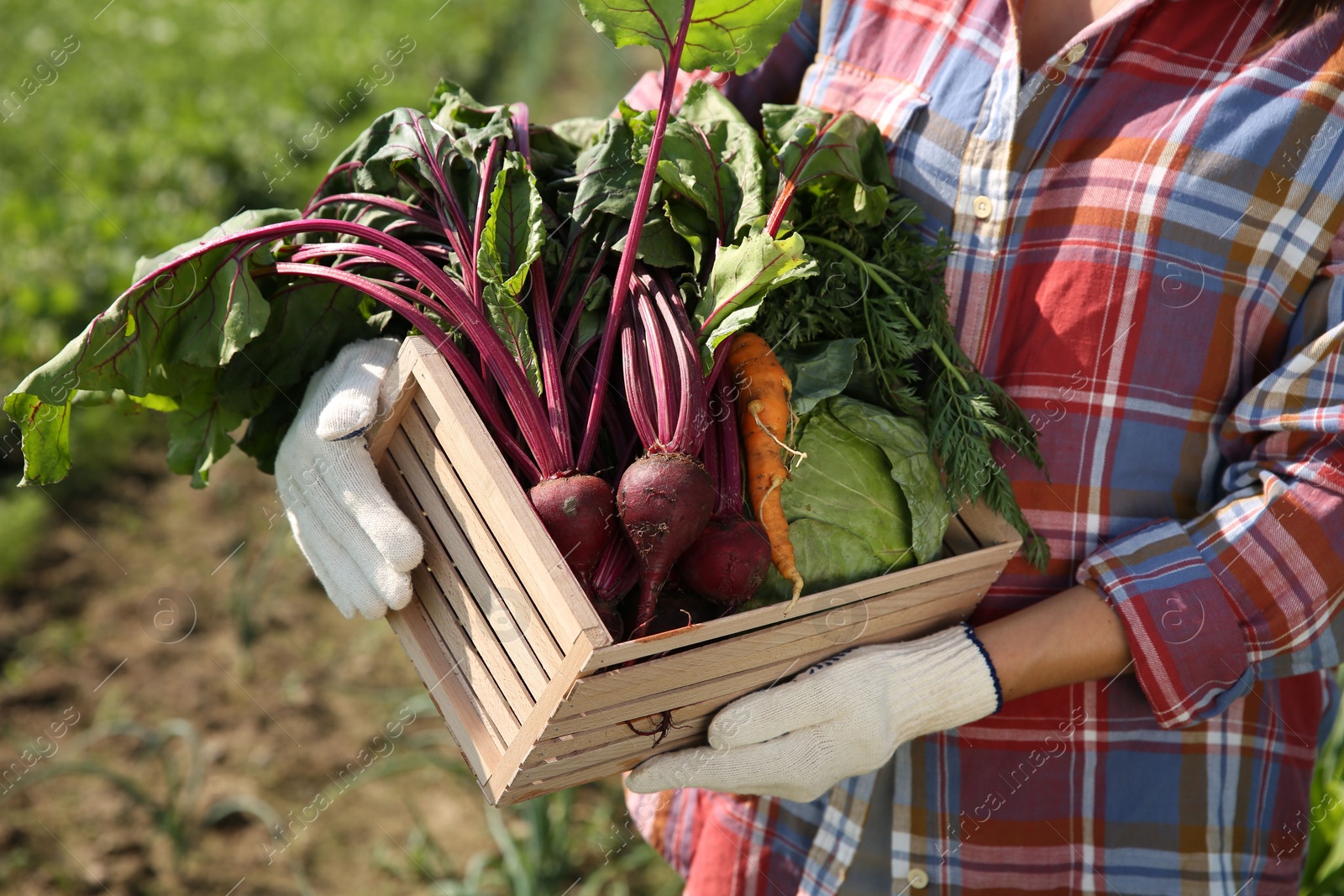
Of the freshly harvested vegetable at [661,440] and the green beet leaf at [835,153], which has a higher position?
the green beet leaf at [835,153]

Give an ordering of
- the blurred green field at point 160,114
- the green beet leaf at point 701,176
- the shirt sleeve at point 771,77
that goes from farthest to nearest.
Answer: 1. the blurred green field at point 160,114
2. the shirt sleeve at point 771,77
3. the green beet leaf at point 701,176

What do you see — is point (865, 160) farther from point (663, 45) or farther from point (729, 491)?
point (729, 491)

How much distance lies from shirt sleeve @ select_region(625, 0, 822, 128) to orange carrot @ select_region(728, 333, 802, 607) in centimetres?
69

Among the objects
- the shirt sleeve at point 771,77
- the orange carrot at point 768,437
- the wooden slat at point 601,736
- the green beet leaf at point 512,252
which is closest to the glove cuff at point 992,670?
the orange carrot at point 768,437

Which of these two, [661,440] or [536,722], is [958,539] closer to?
[661,440]

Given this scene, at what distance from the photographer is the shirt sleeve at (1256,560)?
158 centimetres

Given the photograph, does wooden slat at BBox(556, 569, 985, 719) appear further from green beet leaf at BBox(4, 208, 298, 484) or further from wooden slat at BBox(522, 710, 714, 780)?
green beet leaf at BBox(4, 208, 298, 484)

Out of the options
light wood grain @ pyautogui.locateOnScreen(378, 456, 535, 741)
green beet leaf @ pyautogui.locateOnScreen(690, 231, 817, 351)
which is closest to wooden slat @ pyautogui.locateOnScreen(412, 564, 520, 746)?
light wood grain @ pyautogui.locateOnScreen(378, 456, 535, 741)

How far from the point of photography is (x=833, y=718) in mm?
1572

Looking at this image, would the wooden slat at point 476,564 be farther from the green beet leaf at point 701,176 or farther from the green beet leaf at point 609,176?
the green beet leaf at point 701,176

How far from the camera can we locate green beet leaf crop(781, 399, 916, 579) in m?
1.61

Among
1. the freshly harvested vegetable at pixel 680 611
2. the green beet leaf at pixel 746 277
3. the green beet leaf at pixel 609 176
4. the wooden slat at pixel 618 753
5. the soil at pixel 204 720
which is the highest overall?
the green beet leaf at pixel 609 176

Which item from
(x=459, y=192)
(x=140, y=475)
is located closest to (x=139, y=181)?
(x=140, y=475)

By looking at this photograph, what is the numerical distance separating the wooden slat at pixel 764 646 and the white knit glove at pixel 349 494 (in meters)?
0.41
